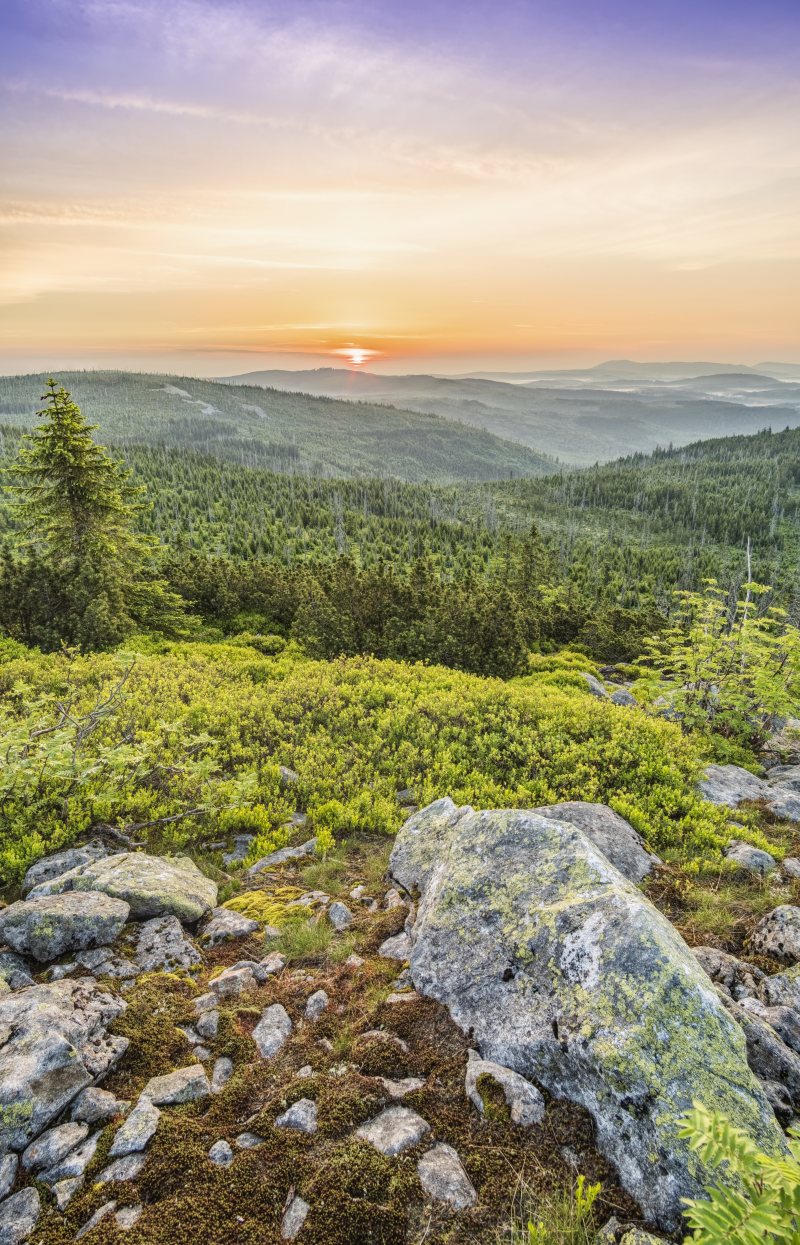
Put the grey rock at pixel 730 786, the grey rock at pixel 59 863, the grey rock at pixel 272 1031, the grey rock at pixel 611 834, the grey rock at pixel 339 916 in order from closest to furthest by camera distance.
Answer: the grey rock at pixel 272 1031 < the grey rock at pixel 339 916 < the grey rock at pixel 59 863 < the grey rock at pixel 611 834 < the grey rock at pixel 730 786

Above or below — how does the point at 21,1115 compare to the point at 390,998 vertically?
above

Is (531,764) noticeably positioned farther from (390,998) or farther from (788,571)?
(788,571)

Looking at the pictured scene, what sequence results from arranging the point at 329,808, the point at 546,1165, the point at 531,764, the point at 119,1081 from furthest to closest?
the point at 531,764, the point at 329,808, the point at 119,1081, the point at 546,1165

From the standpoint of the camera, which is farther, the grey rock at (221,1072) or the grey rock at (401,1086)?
the grey rock at (221,1072)

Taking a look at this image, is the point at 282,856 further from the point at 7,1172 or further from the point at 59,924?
the point at 7,1172

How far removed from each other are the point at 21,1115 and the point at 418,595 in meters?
22.1

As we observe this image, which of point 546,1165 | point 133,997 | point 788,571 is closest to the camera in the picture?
point 546,1165

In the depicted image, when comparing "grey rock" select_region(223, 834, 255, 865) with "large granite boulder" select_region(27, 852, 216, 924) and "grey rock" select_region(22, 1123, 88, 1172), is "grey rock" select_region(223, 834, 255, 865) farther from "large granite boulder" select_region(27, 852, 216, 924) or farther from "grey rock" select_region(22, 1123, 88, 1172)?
"grey rock" select_region(22, 1123, 88, 1172)

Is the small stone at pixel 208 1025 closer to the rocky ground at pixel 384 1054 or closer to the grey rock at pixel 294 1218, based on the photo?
the rocky ground at pixel 384 1054

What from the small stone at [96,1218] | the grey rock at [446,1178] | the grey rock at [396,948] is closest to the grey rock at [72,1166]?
the small stone at [96,1218]

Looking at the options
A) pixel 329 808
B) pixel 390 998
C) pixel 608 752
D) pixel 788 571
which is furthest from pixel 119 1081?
pixel 788 571

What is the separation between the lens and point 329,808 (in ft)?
33.2

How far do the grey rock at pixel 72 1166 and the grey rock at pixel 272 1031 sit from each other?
1.45 m

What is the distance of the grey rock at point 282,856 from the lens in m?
8.77
